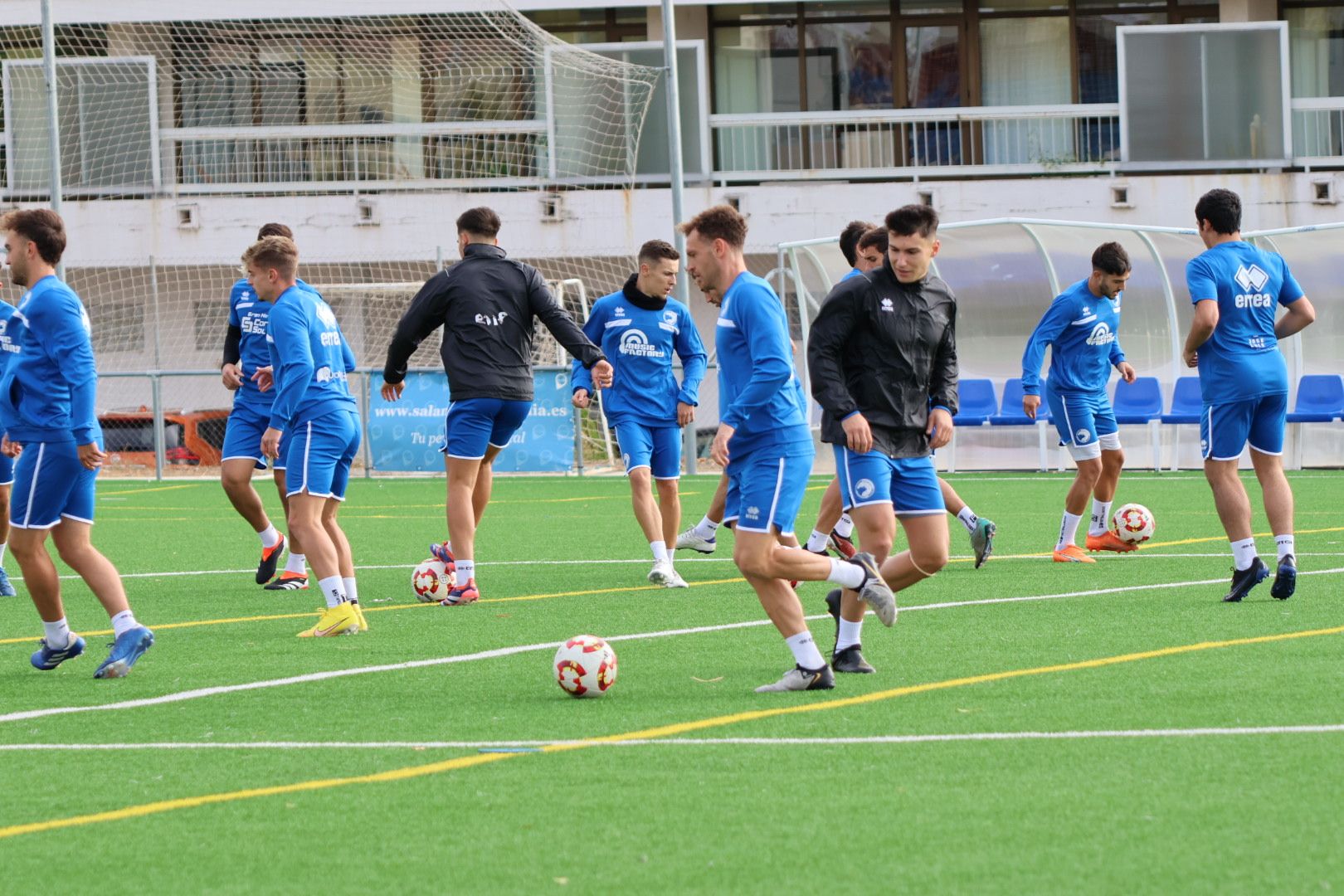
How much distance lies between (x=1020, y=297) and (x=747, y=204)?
267 inches

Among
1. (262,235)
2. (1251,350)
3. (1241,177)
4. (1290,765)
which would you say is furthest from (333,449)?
(1241,177)

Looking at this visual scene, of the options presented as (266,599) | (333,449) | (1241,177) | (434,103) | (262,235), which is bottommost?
(266,599)

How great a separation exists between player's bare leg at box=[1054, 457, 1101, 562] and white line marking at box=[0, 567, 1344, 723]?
146cm

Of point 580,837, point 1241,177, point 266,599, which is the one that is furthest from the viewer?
point 1241,177

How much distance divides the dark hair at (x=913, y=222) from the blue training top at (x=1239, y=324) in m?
2.73

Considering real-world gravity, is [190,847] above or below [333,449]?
below

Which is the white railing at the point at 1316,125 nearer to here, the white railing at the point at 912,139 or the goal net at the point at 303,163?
the white railing at the point at 912,139

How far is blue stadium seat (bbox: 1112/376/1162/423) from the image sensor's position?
2228 centimetres

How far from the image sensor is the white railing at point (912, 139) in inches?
1231

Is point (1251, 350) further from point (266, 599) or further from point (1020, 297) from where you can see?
point (1020, 297)

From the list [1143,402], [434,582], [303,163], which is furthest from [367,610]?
[303,163]

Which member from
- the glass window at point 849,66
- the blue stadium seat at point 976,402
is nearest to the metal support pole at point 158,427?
the blue stadium seat at point 976,402

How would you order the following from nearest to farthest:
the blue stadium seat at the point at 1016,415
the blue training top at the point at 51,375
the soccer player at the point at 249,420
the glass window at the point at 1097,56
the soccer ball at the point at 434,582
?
1. the blue training top at the point at 51,375
2. the soccer ball at the point at 434,582
3. the soccer player at the point at 249,420
4. the blue stadium seat at the point at 1016,415
5. the glass window at the point at 1097,56

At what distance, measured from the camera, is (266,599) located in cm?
1101
